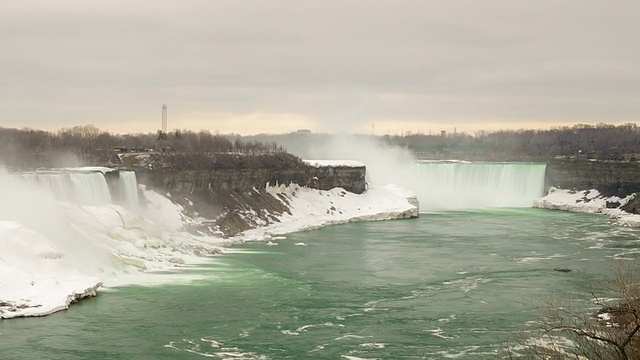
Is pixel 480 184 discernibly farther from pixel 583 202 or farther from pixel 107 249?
pixel 107 249

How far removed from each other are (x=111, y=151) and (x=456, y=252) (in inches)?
1214

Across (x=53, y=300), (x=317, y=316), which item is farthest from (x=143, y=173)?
(x=317, y=316)

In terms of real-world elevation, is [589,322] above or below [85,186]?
below

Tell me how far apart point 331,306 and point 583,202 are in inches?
2190

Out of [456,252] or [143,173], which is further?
[143,173]

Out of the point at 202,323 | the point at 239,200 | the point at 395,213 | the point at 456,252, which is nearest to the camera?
the point at 202,323

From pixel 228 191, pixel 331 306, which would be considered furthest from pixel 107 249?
pixel 228 191

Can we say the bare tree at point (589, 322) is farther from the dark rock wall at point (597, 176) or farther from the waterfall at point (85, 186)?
the dark rock wall at point (597, 176)

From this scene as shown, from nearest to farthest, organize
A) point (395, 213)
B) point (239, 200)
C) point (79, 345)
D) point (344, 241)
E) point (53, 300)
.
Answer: point (79, 345), point (53, 300), point (344, 241), point (239, 200), point (395, 213)

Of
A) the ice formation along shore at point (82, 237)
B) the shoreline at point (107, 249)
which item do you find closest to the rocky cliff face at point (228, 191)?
the shoreline at point (107, 249)

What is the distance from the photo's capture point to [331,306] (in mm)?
27812

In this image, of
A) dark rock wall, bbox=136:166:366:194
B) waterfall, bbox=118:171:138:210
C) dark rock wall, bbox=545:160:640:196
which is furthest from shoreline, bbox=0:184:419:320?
dark rock wall, bbox=545:160:640:196

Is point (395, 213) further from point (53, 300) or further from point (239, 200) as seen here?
point (53, 300)

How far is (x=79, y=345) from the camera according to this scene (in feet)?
72.7
